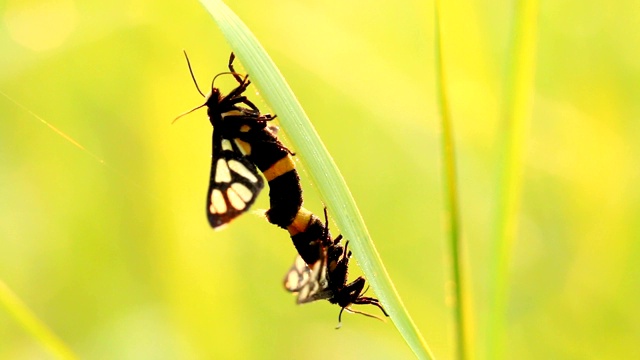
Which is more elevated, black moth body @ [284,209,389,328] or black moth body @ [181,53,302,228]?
black moth body @ [181,53,302,228]

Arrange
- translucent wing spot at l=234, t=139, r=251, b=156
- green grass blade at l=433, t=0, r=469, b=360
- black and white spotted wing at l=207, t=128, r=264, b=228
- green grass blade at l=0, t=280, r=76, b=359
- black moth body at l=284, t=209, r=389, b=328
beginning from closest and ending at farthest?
green grass blade at l=433, t=0, r=469, b=360
green grass blade at l=0, t=280, r=76, b=359
black and white spotted wing at l=207, t=128, r=264, b=228
black moth body at l=284, t=209, r=389, b=328
translucent wing spot at l=234, t=139, r=251, b=156

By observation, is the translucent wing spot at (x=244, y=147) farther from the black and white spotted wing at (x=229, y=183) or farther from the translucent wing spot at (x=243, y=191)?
the translucent wing spot at (x=243, y=191)

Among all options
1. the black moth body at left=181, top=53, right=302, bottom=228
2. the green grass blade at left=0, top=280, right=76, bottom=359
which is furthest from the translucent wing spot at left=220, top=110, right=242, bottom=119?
the green grass blade at left=0, top=280, right=76, bottom=359

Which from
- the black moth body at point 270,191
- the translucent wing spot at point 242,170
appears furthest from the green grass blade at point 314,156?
the translucent wing spot at point 242,170

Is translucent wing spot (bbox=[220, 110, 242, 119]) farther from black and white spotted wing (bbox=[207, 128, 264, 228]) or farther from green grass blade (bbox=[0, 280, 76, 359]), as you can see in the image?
green grass blade (bbox=[0, 280, 76, 359])

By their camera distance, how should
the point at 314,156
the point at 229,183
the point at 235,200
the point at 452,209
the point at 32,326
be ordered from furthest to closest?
the point at 229,183 < the point at 235,200 < the point at 32,326 < the point at 314,156 < the point at 452,209

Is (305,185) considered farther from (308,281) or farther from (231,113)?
(308,281)

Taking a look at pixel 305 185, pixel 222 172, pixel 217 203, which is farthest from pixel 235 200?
pixel 305 185
